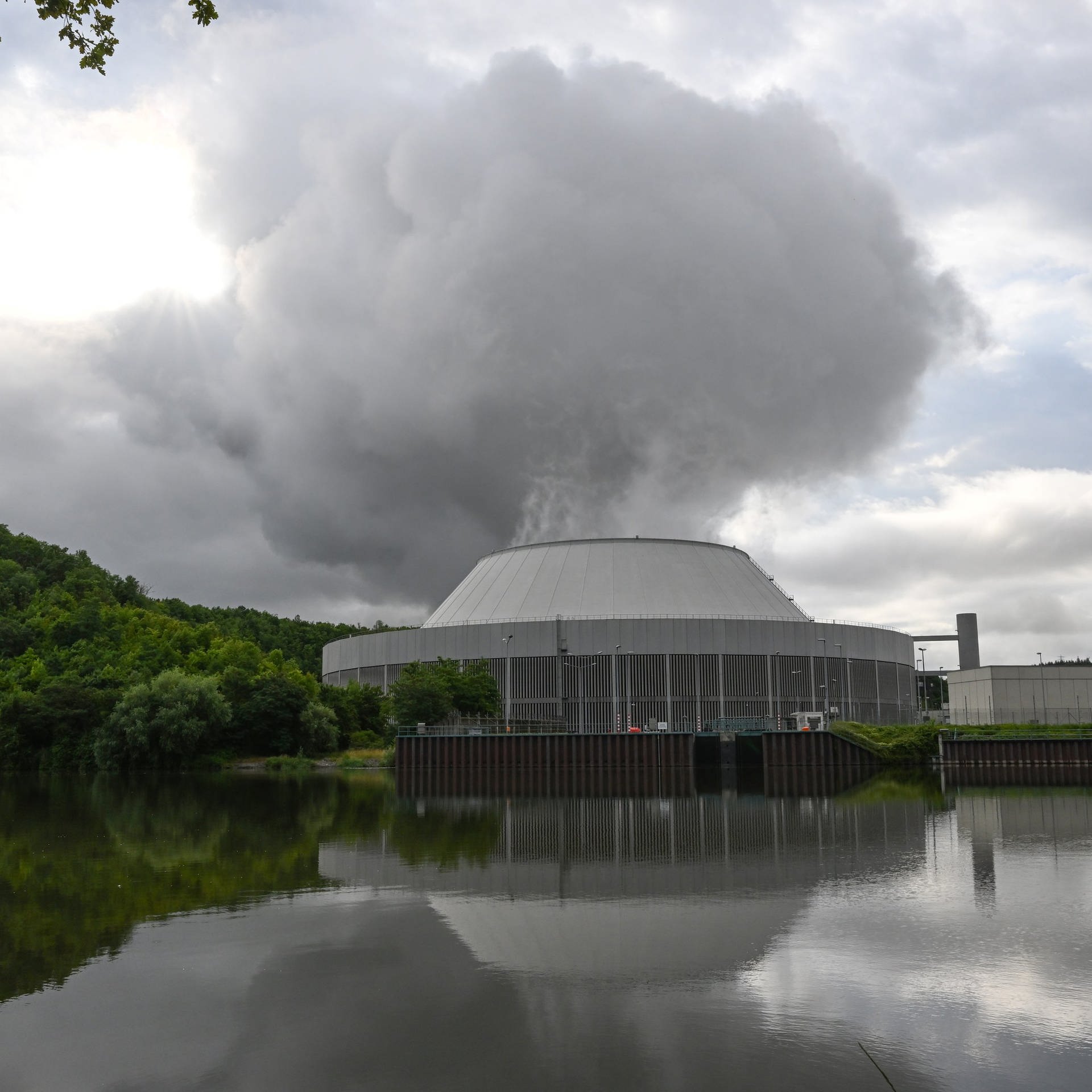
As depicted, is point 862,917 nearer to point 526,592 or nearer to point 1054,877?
point 1054,877

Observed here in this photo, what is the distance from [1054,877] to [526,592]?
59.6m

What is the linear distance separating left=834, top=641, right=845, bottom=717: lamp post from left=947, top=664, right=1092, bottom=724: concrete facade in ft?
40.7

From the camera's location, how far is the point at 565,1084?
22.8 ft

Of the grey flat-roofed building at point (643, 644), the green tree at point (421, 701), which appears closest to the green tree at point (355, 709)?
the grey flat-roofed building at point (643, 644)

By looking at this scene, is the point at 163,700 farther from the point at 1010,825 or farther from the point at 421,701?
the point at 1010,825

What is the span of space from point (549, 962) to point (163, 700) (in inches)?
Result: 2140

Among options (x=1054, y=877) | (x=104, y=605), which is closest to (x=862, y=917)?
(x=1054, y=877)

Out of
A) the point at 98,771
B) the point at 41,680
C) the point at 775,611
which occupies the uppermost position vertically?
the point at 775,611

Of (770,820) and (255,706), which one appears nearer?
(770,820)

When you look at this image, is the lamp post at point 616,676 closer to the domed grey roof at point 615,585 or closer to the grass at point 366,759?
the domed grey roof at point 615,585

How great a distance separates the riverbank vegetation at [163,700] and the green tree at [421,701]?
0.41 feet

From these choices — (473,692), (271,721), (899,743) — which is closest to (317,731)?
(271,721)

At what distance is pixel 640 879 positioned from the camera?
1511 cm

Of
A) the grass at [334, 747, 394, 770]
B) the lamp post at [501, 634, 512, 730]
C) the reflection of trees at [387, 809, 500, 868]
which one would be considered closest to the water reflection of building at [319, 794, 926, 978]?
the reflection of trees at [387, 809, 500, 868]
